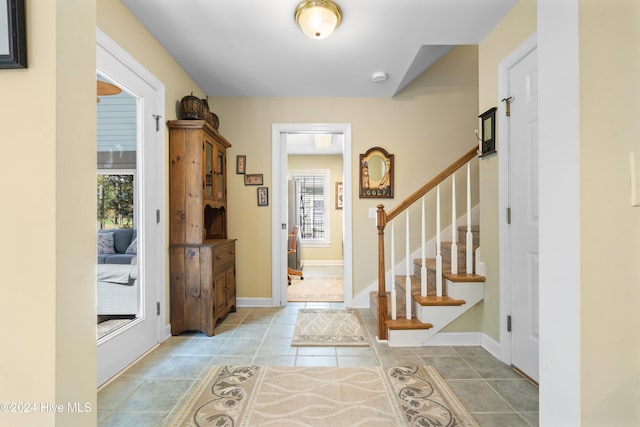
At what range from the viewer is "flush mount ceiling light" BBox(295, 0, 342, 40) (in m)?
1.93

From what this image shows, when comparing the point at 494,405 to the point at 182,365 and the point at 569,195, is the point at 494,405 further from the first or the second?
the point at 182,365

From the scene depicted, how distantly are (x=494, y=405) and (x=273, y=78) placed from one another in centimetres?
314

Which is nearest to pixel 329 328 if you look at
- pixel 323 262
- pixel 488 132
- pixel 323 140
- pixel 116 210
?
pixel 116 210


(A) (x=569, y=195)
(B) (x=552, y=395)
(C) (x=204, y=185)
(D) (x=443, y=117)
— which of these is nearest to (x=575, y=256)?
(A) (x=569, y=195)

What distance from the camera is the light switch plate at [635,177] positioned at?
67 cm

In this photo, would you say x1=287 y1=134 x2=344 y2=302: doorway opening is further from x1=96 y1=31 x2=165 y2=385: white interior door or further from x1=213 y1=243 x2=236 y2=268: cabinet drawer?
x1=96 y1=31 x2=165 y2=385: white interior door

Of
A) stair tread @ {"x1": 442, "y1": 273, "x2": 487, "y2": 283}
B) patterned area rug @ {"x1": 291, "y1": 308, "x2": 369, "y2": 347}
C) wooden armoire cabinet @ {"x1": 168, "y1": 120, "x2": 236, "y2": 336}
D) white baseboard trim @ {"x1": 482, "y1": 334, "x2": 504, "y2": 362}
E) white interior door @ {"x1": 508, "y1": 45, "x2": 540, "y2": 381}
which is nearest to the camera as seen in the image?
white interior door @ {"x1": 508, "y1": 45, "x2": 540, "y2": 381}

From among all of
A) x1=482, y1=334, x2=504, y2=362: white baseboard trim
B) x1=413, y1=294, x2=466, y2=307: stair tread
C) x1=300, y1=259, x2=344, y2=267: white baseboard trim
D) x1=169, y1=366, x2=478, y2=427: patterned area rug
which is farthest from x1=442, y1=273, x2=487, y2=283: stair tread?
x1=300, y1=259, x2=344, y2=267: white baseboard trim

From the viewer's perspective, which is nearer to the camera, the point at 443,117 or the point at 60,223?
the point at 60,223

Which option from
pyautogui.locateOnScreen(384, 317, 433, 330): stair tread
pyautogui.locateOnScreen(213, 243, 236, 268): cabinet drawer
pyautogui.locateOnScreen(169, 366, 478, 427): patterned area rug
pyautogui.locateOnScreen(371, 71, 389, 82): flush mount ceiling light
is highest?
pyautogui.locateOnScreen(371, 71, 389, 82): flush mount ceiling light

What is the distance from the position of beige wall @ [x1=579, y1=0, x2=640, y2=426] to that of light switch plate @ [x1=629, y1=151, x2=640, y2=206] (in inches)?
0.4

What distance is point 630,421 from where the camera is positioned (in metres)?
0.69

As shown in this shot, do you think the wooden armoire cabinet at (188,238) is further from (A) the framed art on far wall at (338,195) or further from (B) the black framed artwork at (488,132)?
(A) the framed art on far wall at (338,195)
